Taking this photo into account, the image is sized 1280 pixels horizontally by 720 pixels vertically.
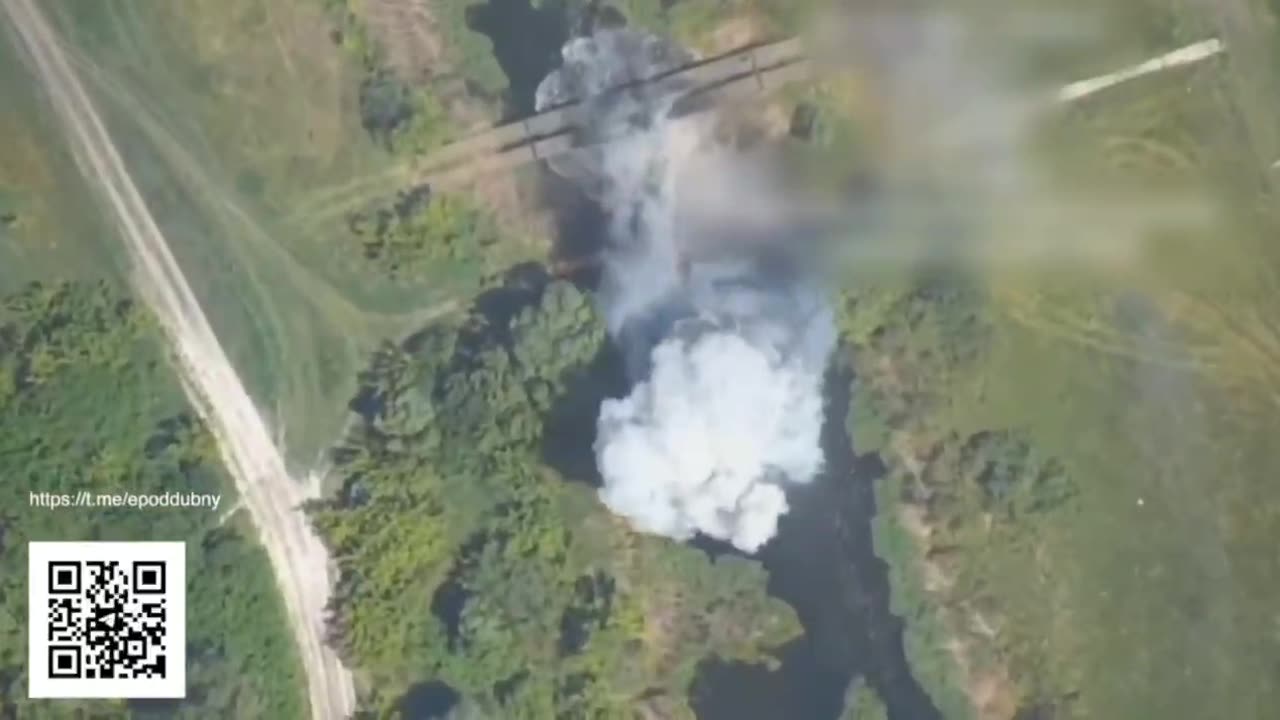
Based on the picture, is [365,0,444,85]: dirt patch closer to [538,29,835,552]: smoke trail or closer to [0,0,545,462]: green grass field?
[0,0,545,462]: green grass field

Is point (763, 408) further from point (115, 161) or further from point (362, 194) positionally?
point (115, 161)

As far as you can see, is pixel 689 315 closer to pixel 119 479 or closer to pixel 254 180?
pixel 254 180

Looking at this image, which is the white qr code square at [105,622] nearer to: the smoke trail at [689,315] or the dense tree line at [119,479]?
the dense tree line at [119,479]

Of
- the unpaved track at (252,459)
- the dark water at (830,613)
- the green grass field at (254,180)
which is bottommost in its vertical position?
the dark water at (830,613)

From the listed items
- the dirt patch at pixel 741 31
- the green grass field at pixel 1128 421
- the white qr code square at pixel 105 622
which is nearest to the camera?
the white qr code square at pixel 105 622

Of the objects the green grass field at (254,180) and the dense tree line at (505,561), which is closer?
the dense tree line at (505,561)

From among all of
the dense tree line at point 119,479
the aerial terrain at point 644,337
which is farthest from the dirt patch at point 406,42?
the dense tree line at point 119,479

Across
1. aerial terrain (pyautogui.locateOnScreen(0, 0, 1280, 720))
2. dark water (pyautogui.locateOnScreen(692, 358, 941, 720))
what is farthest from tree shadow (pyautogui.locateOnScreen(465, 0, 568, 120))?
dark water (pyautogui.locateOnScreen(692, 358, 941, 720))

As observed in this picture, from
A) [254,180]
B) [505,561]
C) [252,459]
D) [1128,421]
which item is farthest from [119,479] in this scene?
[1128,421]
